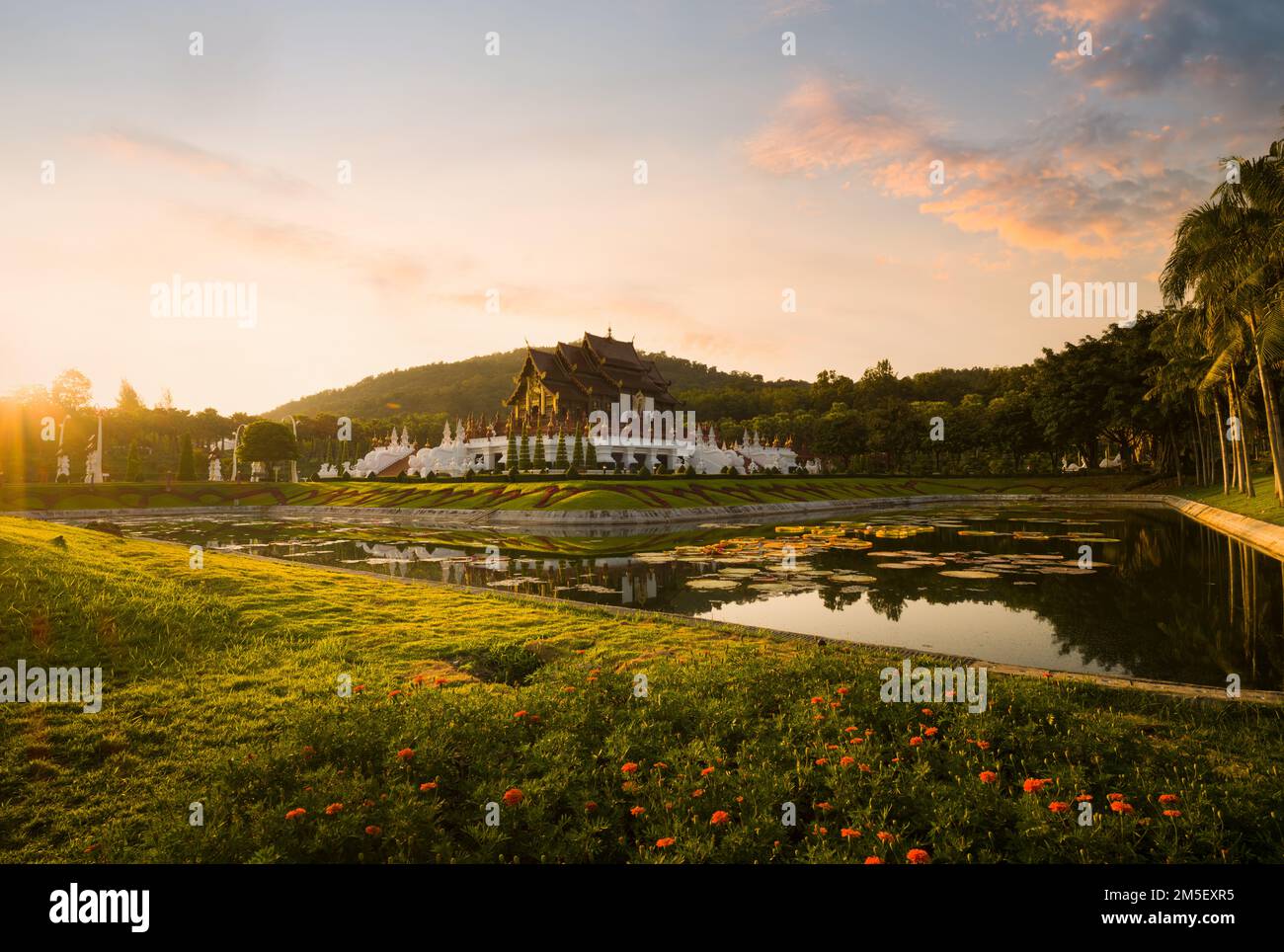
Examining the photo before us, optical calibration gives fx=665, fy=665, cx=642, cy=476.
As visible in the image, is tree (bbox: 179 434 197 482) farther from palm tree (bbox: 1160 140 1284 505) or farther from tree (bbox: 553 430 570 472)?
palm tree (bbox: 1160 140 1284 505)

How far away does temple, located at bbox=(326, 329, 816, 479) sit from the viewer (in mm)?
61069

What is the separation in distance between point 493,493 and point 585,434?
603 inches

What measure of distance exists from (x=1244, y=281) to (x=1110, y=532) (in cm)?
1177

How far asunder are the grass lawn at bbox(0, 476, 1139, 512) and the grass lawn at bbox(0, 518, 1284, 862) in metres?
32.1

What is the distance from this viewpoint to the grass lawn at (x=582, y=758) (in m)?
4.88

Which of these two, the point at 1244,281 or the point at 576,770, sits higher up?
the point at 1244,281

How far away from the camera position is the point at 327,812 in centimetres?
501

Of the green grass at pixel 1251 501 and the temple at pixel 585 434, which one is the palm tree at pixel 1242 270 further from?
the temple at pixel 585 434

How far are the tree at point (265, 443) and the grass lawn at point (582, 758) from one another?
3100 inches

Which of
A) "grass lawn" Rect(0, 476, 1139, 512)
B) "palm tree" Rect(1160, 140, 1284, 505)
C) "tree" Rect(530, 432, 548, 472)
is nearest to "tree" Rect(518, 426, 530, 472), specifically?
"tree" Rect(530, 432, 548, 472)

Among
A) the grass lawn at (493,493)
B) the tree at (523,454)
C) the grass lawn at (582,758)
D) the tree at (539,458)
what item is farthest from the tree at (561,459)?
the grass lawn at (582,758)

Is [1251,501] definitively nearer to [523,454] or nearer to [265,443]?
[523,454]
